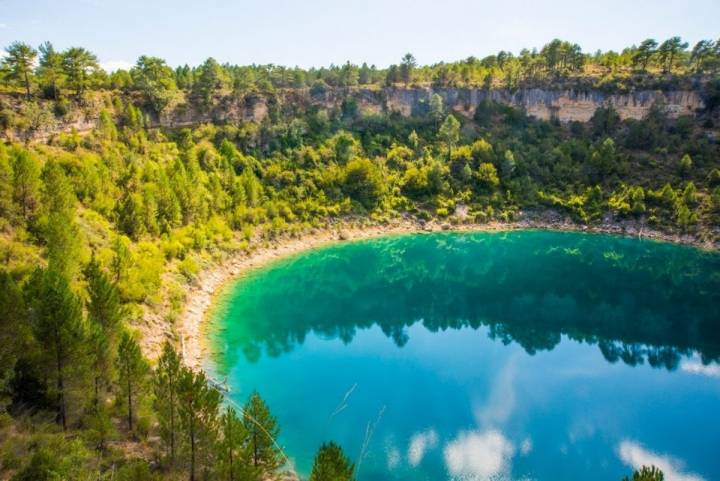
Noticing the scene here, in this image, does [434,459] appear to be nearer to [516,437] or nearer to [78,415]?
[516,437]

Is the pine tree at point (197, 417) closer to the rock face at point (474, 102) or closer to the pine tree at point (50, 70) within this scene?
the pine tree at point (50, 70)

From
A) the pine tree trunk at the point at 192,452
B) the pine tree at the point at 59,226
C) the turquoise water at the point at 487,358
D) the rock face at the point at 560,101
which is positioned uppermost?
the rock face at the point at 560,101

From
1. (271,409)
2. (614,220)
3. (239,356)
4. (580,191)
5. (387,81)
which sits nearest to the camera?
(271,409)

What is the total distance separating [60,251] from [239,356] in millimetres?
16322

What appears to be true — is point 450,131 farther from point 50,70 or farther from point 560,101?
point 50,70

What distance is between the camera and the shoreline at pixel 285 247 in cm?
4262

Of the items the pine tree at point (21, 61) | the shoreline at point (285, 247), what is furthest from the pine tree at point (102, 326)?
the pine tree at point (21, 61)

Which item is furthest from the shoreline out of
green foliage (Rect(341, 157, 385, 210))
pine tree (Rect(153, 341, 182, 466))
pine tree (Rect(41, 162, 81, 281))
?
pine tree (Rect(153, 341, 182, 466))

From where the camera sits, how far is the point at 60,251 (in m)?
33.6

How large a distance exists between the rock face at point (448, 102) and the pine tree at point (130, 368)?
66.4m

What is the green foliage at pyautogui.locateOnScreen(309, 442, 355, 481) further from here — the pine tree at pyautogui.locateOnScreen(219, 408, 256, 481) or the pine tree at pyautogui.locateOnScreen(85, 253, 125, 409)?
the pine tree at pyautogui.locateOnScreen(85, 253, 125, 409)

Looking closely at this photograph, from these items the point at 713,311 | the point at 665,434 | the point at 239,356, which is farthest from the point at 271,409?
the point at 713,311

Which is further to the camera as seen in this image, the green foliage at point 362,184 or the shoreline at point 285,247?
the green foliage at point 362,184

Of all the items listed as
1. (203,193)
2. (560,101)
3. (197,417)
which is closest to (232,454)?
(197,417)
